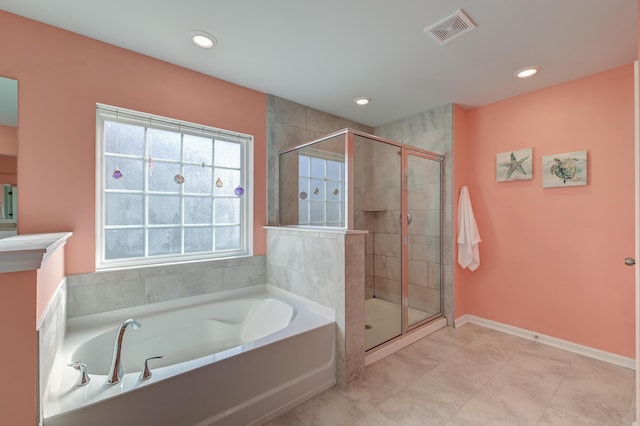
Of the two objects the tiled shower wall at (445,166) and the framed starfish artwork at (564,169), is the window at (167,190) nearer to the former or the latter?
the tiled shower wall at (445,166)

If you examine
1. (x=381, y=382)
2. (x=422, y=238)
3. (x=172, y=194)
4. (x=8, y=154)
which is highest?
(x=8, y=154)

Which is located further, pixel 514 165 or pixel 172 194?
pixel 514 165

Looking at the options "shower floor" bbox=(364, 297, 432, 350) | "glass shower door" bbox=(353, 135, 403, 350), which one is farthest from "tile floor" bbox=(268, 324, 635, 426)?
"glass shower door" bbox=(353, 135, 403, 350)

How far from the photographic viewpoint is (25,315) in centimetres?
98

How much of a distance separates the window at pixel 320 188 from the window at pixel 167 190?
0.53 meters

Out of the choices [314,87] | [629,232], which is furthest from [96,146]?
[629,232]

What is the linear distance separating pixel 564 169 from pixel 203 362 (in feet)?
10.4

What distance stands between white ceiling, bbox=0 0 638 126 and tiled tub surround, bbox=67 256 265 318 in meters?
1.61

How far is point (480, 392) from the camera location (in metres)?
1.84

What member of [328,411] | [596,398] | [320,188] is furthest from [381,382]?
[320,188]

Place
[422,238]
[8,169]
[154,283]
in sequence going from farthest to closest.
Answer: [422,238]
[154,283]
[8,169]

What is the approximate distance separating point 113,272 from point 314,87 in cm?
223

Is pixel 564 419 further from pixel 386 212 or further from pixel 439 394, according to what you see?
pixel 386 212

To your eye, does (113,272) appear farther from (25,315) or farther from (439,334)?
(439,334)
